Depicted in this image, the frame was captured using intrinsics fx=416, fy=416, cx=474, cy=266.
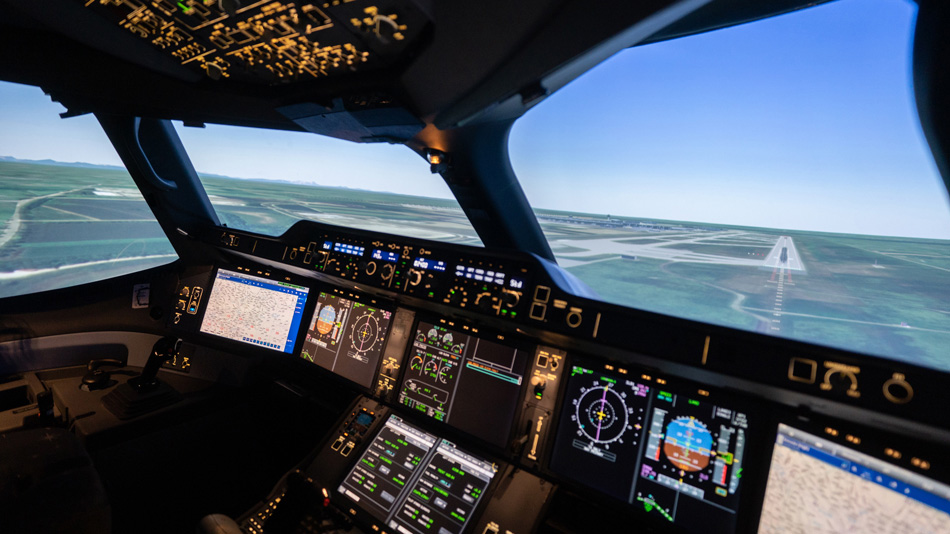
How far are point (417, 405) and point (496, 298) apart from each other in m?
0.70

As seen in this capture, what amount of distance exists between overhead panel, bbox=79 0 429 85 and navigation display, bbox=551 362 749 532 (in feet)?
4.27

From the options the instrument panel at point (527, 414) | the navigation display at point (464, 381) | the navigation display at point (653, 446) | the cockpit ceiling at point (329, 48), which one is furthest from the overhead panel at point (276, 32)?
the navigation display at point (653, 446)

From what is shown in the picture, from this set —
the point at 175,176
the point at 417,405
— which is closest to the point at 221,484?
the point at 417,405

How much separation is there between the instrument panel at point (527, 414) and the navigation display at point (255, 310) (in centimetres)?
22

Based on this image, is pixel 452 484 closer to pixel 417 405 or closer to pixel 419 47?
pixel 417 405

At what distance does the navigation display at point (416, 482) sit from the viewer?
1614 mm

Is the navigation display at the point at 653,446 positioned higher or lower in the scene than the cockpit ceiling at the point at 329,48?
lower

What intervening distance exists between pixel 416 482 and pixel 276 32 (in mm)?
1676

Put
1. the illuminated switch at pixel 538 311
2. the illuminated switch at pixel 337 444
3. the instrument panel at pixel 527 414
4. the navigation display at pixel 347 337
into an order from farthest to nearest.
→ the navigation display at pixel 347 337, the illuminated switch at pixel 337 444, the illuminated switch at pixel 538 311, the instrument panel at pixel 527 414

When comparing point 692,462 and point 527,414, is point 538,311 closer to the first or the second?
point 527,414

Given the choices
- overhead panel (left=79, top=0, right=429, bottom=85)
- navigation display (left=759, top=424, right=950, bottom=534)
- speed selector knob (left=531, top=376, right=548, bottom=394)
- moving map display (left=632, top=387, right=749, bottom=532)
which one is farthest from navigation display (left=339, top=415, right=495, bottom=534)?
overhead panel (left=79, top=0, right=429, bottom=85)

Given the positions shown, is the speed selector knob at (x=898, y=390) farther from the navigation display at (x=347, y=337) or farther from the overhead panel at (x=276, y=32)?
the navigation display at (x=347, y=337)

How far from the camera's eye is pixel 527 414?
169 cm

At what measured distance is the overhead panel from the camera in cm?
99
